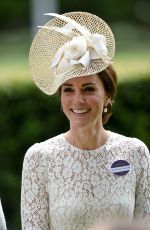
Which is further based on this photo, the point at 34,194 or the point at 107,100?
the point at 107,100

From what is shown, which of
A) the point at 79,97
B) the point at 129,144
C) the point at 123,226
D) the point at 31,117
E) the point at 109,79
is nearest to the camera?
the point at 123,226

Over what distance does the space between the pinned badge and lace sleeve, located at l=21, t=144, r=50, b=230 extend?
13.2 inches

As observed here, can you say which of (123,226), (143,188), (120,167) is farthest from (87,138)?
(123,226)

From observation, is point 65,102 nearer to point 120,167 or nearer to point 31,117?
Result: point 120,167

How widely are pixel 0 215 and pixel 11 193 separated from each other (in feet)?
11.7

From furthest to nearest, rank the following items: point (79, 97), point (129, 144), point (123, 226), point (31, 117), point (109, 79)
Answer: point (31, 117) → point (129, 144) → point (109, 79) → point (79, 97) → point (123, 226)

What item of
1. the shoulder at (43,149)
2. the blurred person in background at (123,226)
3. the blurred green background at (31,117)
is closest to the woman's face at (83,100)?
the shoulder at (43,149)

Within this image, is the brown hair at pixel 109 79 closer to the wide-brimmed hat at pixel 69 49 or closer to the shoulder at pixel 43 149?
the wide-brimmed hat at pixel 69 49

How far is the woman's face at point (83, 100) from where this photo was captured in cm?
518

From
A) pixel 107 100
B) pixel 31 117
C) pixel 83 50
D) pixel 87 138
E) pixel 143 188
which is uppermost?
pixel 83 50

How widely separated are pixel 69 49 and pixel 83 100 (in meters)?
0.29

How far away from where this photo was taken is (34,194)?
5.25 metres

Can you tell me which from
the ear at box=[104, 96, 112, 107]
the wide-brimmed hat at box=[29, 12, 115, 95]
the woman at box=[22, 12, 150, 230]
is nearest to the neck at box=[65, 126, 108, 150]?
the woman at box=[22, 12, 150, 230]

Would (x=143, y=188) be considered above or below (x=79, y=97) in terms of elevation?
below
